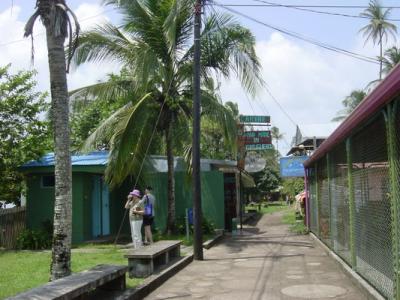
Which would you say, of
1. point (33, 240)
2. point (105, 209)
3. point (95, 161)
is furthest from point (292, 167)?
point (33, 240)

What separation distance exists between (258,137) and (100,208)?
6.03 meters

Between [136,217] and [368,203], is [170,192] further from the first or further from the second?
[368,203]

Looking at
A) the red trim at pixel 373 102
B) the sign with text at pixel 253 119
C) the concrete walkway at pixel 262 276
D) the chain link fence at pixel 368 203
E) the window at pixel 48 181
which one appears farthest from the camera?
Result: the sign with text at pixel 253 119

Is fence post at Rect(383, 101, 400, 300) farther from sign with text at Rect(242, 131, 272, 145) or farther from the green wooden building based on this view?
sign with text at Rect(242, 131, 272, 145)

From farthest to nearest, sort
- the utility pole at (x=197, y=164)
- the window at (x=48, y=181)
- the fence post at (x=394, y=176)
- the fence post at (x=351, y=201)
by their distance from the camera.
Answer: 1. the window at (x=48, y=181)
2. the utility pole at (x=197, y=164)
3. the fence post at (x=351, y=201)
4. the fence post at (x=394, y=176)

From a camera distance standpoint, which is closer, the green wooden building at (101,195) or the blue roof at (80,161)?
the blue roof at (80,161)

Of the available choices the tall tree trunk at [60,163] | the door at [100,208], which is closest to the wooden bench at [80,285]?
the tall tree trunk at [60,163]

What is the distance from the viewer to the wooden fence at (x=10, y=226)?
16.0 m

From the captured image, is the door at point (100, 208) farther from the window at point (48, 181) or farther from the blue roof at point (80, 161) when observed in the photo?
the window at point (48, 181)

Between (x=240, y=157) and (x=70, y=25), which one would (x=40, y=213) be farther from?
(x=70, y=25)

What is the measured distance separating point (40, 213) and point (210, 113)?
19.9ft

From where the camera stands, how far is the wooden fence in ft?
52.7

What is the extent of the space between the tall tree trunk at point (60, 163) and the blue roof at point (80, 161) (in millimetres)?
8535

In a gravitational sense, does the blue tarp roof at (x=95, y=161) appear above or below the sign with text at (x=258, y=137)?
below
